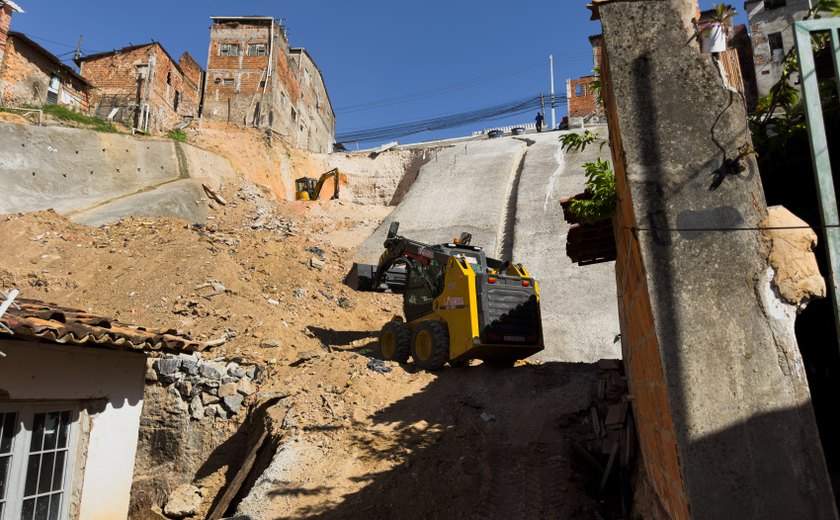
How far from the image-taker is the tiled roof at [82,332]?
4848mm

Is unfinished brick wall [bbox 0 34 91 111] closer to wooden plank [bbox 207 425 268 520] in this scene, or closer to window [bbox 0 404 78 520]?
wooden plank [bbox 207 425 268 520]

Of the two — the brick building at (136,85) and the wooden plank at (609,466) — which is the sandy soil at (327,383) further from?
the brick building at (136,85)

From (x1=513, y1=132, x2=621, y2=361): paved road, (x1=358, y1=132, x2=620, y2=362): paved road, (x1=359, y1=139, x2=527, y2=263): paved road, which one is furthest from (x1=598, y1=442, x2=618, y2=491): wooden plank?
(x1=359, y1=139, x2=527, y2=263): paved road

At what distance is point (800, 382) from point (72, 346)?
20.6ft

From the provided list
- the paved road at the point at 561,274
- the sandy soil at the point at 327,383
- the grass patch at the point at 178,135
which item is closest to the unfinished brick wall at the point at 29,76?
the grass patch at the point at 178,135

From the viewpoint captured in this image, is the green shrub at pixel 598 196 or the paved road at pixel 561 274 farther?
the paved road at pixel 561 274

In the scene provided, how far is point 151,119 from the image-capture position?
31.3m

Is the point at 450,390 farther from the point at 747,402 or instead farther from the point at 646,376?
the point at 747,402

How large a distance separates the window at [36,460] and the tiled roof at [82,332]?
31.1 inches

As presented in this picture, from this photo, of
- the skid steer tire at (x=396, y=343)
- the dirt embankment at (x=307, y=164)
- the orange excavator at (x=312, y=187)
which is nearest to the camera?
the skid steer tire at (x=396, y=343)

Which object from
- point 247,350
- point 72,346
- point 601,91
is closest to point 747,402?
point 601,91

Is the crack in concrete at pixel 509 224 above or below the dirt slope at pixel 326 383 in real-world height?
above

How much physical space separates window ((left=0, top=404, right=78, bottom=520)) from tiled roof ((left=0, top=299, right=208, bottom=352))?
79cm

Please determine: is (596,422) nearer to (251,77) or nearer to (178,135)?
(178,135)
